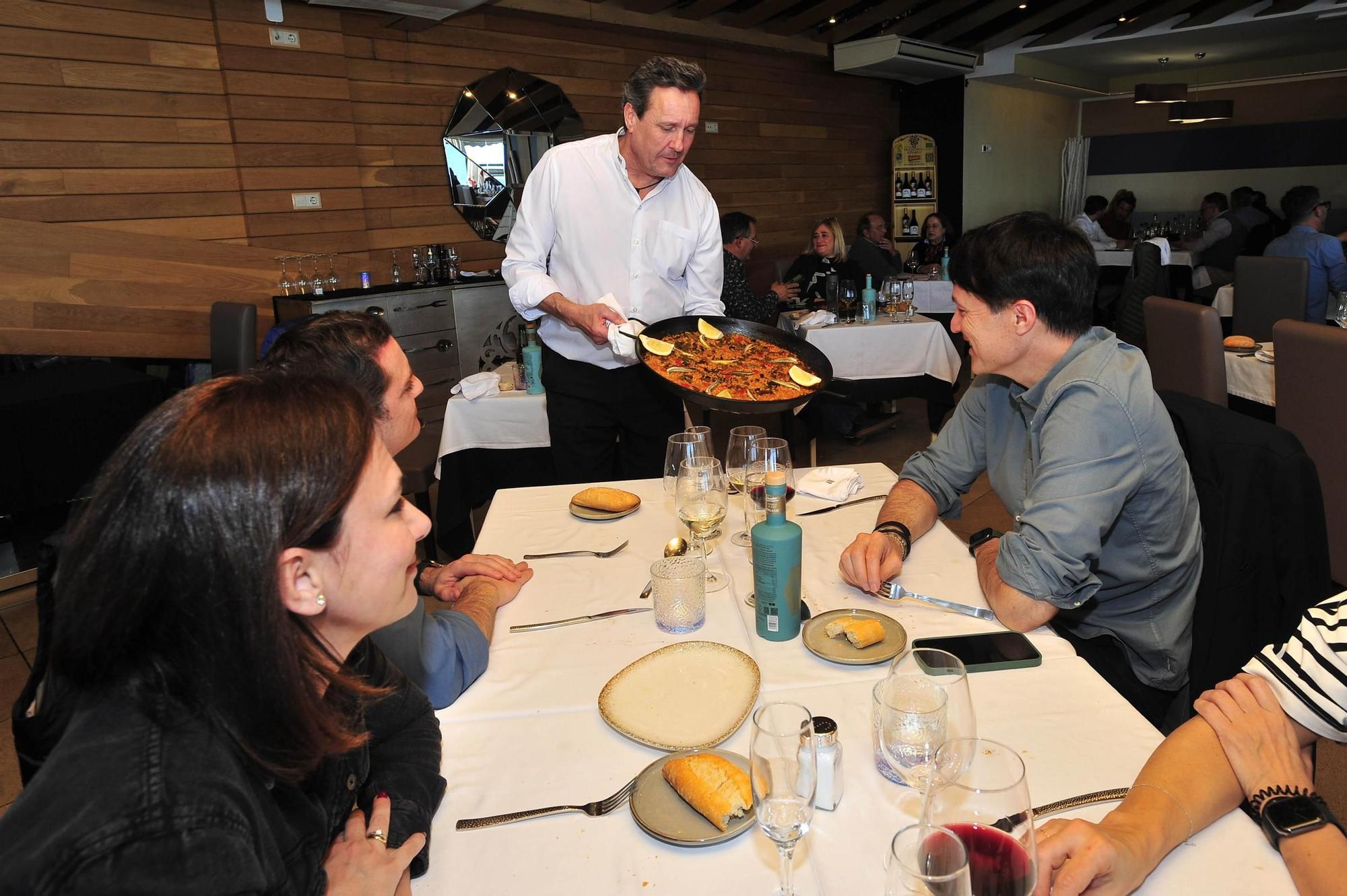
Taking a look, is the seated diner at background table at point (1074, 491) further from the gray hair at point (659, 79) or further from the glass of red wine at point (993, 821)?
the gray hair at point (659, 79)

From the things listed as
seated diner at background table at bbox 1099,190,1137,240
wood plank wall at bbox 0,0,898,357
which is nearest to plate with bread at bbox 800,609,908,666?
wood plank wall at bbox 0,0,898,357

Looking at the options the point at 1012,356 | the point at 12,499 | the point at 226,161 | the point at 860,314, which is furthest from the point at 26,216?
the point at 1012,356

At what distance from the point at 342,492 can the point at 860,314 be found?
4.65 m

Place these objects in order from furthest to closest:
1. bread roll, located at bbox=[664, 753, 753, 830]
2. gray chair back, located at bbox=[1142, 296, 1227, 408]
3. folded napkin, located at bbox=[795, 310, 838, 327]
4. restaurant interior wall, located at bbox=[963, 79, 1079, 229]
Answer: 1. restaurant interior wall, located at bbox=[963, 79, 1079, 229]
2. folded napkin, located at bbox=[795, 310, 838, 327]
3. gray chair back, located at bbox=[1142, 296, 1227, 408]
4. bread roll, located at bbox=[664, 753, 753, 830]

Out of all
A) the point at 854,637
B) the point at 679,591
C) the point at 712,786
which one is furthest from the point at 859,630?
the point at 712,786

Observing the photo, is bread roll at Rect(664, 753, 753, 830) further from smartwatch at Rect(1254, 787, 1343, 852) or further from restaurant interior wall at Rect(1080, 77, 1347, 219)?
restaurant interior wall at Rect(1080, 77, 1347, 219)

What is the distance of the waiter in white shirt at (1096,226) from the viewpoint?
10250 millimetres

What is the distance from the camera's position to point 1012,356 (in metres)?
1.69

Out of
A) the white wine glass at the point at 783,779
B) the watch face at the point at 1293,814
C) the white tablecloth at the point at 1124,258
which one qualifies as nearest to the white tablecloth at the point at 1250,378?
the watch face at the point at 1293,814

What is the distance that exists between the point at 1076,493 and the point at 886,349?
3.47m

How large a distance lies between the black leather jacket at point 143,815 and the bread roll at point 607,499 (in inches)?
47.6

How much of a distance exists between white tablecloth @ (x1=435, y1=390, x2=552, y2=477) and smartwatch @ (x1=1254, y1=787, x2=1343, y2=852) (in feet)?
9.09

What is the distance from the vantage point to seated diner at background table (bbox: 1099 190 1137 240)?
39.4 feet

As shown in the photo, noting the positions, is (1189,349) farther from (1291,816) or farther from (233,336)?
(233,336)
